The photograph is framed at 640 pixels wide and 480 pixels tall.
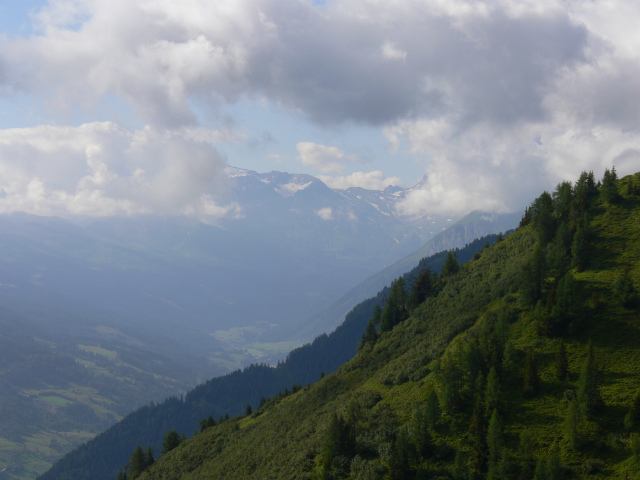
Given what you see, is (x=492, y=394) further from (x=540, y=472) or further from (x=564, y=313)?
(x=564, y=313)

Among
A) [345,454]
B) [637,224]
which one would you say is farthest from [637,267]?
[345,454]

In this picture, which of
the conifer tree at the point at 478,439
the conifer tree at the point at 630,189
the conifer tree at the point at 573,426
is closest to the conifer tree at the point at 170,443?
the conifer tree at the point at 478,439

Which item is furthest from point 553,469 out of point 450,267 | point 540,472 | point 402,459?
point 450,267

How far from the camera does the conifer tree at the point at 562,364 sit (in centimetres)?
6194

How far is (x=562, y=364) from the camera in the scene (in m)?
62.2

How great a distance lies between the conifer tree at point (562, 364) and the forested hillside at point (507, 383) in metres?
0.15

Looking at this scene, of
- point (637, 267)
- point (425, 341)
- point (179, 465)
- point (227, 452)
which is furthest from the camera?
point (179, 465)

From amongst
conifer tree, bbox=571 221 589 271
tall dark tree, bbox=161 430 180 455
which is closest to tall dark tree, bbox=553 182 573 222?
conifer tree, bbox=571 221 589 271

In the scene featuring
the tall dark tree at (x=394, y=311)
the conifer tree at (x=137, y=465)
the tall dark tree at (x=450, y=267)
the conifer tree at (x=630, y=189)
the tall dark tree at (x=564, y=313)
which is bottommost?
the conifer tree at (x=137, y=465)

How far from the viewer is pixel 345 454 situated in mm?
66438

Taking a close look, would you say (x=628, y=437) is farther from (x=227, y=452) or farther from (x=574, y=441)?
(x=227, y=452)

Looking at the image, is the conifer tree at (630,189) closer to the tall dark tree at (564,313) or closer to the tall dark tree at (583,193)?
the tall dark tree at (583,193)

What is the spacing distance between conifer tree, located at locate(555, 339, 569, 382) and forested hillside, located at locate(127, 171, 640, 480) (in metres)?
0.15

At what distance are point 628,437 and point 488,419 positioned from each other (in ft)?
48.3
